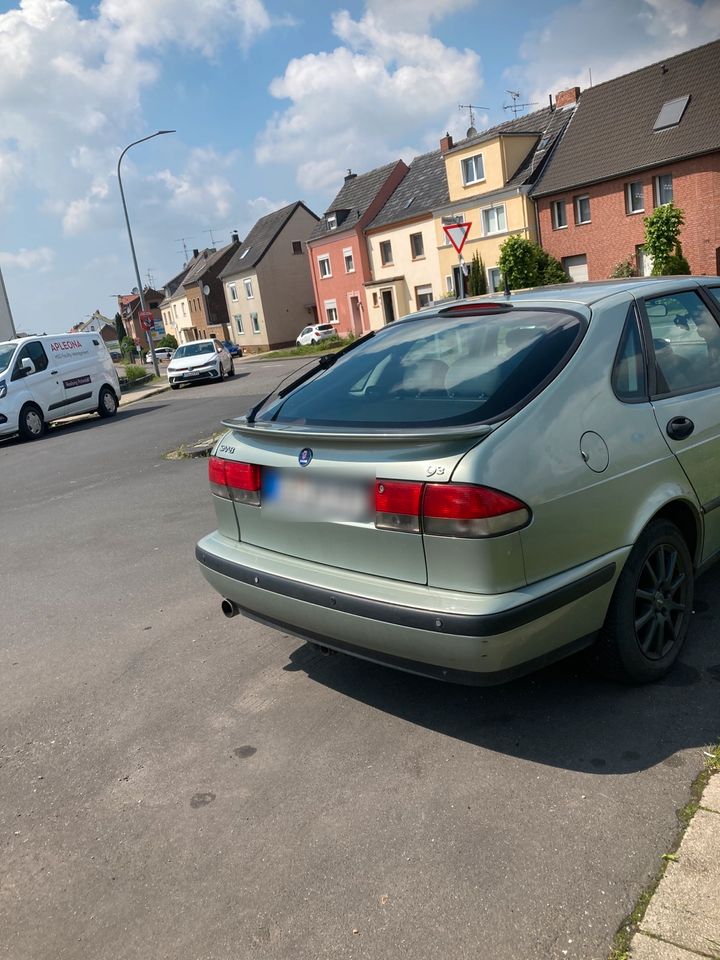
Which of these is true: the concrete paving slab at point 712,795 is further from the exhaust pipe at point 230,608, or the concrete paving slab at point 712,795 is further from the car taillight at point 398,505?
the exhaust pipe at point 230,608

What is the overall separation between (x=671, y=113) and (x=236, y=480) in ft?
129

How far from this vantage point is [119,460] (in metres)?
12.5

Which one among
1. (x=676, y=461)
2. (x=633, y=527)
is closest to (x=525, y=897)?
(x=633, y=527)

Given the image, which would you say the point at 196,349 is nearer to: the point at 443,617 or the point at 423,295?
the point at 423,295

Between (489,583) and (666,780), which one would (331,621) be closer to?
(489,583)

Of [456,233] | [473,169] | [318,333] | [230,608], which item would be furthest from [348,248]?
[230,608]

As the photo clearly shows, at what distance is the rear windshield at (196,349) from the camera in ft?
101

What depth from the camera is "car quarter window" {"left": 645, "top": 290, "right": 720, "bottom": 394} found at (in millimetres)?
3916

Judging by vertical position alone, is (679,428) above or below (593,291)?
below

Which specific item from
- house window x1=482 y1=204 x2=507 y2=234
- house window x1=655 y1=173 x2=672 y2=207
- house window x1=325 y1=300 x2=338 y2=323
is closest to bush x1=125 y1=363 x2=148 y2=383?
house window x1=482 y1=204 x2=507 y2=234

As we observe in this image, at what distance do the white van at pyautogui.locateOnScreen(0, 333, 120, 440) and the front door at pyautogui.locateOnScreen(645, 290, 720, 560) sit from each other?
50.7ft

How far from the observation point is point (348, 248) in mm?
56281

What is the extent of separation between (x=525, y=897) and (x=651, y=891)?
1.20ft

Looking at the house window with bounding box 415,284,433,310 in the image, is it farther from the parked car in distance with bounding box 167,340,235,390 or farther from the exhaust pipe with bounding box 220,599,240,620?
the exhaust pipe with bounding box 220,599,240,620
